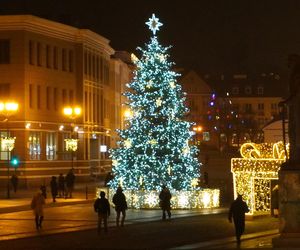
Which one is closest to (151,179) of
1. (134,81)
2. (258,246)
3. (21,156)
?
(134,81)

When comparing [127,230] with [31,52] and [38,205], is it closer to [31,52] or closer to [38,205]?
[38,205]

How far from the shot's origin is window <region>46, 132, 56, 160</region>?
2822 inches

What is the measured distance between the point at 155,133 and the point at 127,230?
1283cm

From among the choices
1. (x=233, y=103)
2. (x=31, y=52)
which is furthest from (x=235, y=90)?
(x=31, y=52)

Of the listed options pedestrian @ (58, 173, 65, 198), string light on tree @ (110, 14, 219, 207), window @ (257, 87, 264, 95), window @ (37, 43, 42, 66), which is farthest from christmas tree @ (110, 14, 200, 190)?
window @ (257, 87, 264, 95)

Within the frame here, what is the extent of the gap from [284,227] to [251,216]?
Answer: 14130 mm

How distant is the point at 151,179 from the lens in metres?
44.6

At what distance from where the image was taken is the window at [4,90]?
6856cm

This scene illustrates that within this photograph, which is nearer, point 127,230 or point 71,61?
point 127,230

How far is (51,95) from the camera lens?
240 ft

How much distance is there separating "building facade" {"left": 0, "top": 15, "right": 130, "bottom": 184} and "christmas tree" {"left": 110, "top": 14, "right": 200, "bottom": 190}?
707 inches

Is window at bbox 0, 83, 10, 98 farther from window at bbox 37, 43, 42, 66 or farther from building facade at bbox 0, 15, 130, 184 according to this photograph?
window at bbox 37, 43, 42, 66

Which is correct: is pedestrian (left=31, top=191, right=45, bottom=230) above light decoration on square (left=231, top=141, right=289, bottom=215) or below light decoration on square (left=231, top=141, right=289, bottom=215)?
below

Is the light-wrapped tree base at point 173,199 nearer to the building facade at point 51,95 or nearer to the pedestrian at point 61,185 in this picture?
the pedestrian at point 61,185
